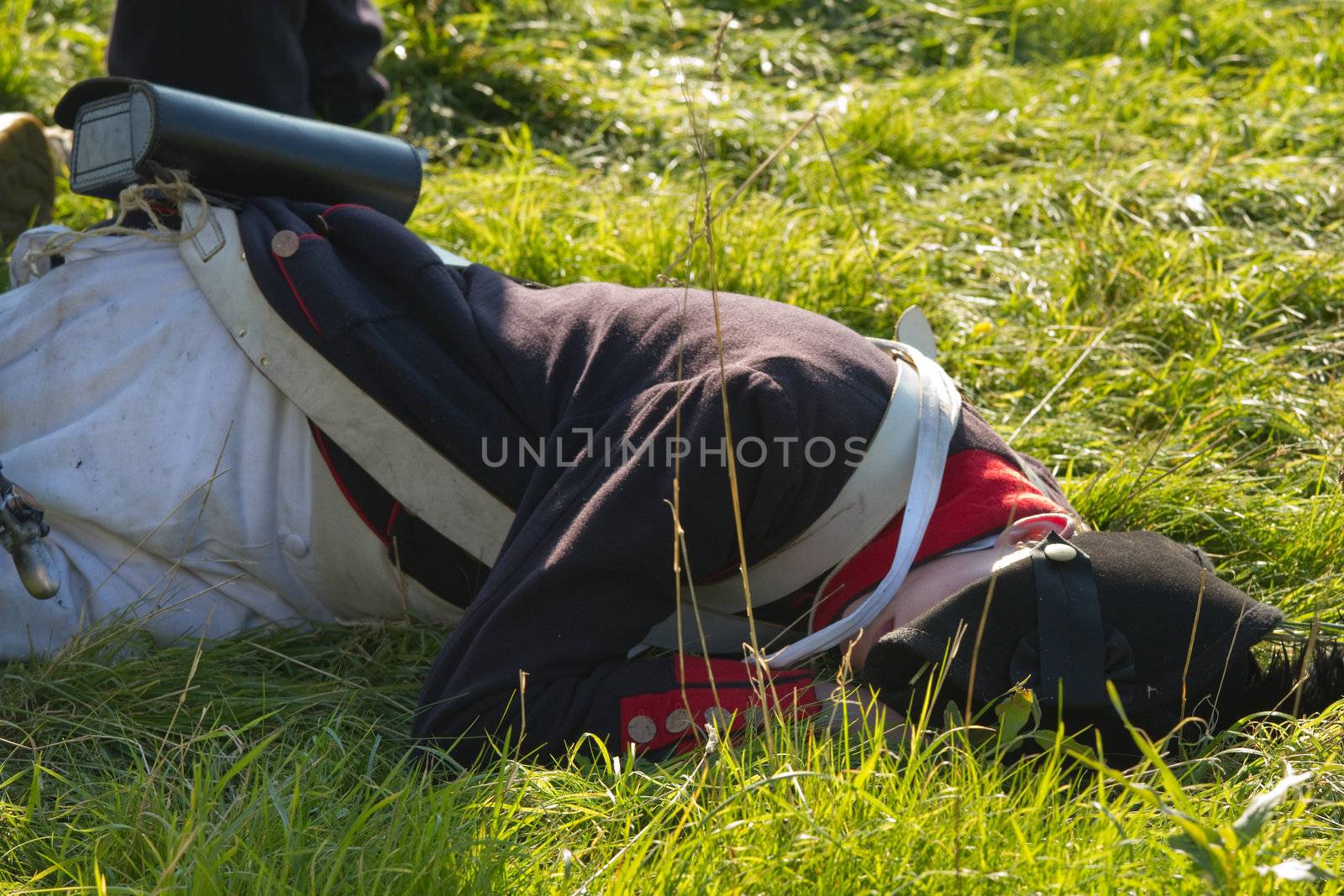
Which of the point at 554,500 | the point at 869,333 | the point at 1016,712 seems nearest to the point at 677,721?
the point at 554,500

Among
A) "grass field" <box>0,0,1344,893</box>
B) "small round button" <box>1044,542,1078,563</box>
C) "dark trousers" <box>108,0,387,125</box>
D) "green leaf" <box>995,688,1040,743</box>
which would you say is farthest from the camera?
"dark trousers" <box>108,0,387,125</box>

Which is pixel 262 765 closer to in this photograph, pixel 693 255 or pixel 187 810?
pixel 187 810

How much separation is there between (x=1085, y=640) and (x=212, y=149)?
1.73m

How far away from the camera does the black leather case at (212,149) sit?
2355 mm

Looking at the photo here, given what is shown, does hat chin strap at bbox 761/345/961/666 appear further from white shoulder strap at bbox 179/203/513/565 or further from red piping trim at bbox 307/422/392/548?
red piping trim at bbox 307/422/392/548

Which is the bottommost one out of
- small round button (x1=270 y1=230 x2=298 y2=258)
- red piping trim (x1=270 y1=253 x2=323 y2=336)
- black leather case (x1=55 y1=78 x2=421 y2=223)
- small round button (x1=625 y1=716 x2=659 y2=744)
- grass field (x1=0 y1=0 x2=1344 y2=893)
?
small round button (x1=625 y1=716 x2=659 y2=744)

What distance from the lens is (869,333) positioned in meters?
3.45

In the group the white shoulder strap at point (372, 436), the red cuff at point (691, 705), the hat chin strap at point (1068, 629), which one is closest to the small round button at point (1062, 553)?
the hat chin strap at point (1068, 629)

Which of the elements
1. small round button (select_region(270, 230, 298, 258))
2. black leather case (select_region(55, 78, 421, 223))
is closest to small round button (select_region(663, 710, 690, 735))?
small round button (select_region(270, 230, 298, 258))

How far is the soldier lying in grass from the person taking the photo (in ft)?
6.06

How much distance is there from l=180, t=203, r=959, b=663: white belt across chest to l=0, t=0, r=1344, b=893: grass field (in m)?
0.28

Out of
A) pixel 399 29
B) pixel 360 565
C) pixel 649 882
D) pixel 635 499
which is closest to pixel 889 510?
pixel 635 499

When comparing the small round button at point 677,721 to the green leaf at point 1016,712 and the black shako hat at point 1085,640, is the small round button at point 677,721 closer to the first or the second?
the black shako hat at point 1085,640

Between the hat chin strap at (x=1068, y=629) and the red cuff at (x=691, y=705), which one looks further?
the red cuff at (x=691, y=705)
